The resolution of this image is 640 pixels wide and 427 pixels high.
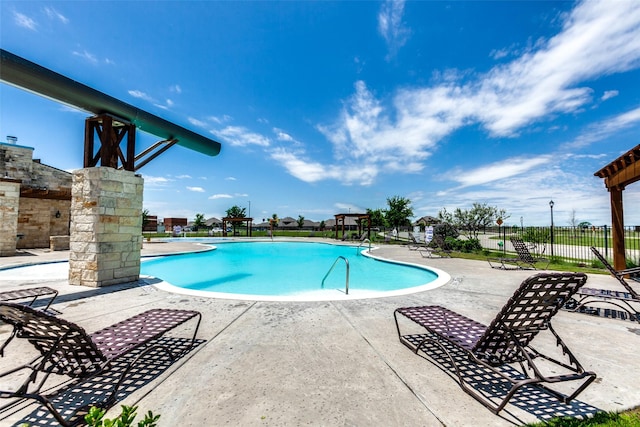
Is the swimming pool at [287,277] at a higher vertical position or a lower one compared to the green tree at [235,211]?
lower

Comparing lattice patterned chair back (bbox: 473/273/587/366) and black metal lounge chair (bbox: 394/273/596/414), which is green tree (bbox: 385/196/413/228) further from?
lattice patterned chair back (bbox: 473/273/587/366)

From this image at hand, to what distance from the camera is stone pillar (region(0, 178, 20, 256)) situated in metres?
10.8

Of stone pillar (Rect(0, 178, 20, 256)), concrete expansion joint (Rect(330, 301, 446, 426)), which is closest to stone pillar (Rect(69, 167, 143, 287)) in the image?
concrete expansion joint (Rect(330, 301, 446, 426))

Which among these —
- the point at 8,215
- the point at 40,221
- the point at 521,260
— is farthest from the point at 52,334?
the point at 40,221

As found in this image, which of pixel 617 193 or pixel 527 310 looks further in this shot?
pixel 617 193

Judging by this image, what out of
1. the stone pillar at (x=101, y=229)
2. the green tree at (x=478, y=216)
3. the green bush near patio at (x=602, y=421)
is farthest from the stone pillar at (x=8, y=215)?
the green tree at (x=478, y=216)

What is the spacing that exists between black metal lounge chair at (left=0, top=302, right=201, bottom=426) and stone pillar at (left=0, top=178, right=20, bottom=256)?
45.5 feet

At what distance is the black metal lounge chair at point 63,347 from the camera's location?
171cm

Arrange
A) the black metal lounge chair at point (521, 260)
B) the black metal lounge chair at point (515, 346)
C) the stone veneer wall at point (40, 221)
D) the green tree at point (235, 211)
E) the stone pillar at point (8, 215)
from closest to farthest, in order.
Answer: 1. the black metal lounge chair at point (515, 346)
2. the black metal lounge chair at point (521, 260)
3. the stone pillar at point (8, 215)
4. the stone veneer wall at point (40, 221)
5. the green tree at point (235, 211)

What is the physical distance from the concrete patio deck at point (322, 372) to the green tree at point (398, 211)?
101ft

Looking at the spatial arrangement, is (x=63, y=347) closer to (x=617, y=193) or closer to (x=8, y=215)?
(x=617, y=193)

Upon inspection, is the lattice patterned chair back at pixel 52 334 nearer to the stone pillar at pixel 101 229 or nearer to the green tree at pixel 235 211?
the stone pillar at pixel 101 229

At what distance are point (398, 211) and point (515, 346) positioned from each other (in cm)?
3338

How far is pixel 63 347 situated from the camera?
2.02 meters
